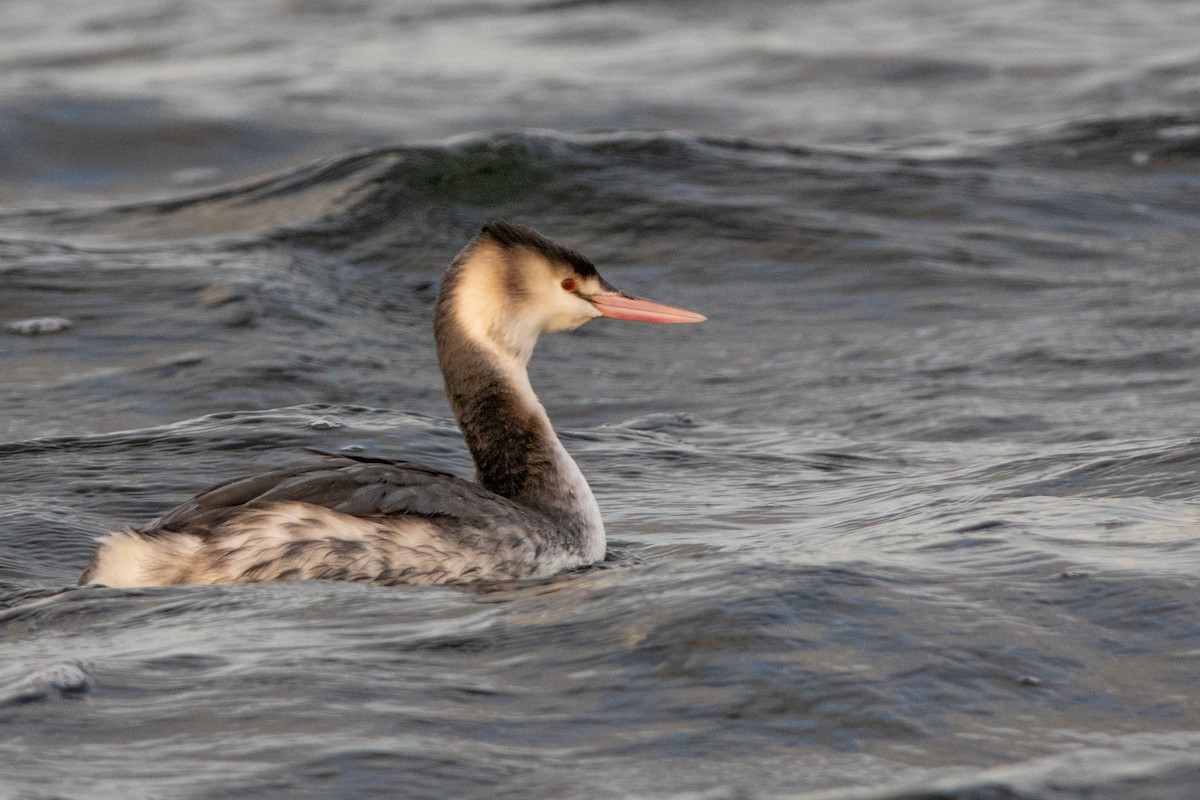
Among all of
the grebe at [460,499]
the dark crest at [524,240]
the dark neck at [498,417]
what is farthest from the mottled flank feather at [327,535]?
the dark crest at [524,240]

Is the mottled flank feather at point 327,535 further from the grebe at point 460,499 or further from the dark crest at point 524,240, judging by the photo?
the dark crest at point 524,240

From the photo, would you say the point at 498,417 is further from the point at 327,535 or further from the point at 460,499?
the point at 327,535

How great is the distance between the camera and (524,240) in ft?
20.9

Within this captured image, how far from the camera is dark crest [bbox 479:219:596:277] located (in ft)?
20.8

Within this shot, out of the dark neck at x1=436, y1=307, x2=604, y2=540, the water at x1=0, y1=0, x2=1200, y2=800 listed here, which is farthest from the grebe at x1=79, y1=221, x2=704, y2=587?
the water at x1=0, y1=0, x2=1200, y2=800

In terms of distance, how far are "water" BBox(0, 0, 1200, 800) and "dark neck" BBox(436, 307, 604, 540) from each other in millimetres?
438

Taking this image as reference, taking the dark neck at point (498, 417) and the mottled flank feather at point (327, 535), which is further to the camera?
the dark neck at point (498, 417)

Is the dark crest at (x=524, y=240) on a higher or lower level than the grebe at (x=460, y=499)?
higher

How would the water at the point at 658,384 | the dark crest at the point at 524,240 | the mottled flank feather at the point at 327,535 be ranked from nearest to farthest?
1. the water at the point at 658,384
2. the mottled flank feather at the point at 327,535
3. the dark crest at the point at 524,240

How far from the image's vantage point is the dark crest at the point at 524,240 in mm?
6340

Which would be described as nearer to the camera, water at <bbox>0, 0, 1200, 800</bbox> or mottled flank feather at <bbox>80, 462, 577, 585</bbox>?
water at <bbox>0, 0, 1200, 800</bbox>

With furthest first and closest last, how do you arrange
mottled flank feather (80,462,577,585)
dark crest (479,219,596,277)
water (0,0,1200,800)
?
dark crest (479,219,596,277) < mottled flank feather (80,462,577,585) < water (0,0,1200,800)

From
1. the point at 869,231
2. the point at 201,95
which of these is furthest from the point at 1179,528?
the point at 201,95

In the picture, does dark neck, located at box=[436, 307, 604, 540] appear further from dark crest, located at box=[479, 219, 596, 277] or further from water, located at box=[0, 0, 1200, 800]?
water, located at box=[0, 0, 1200, 800]
